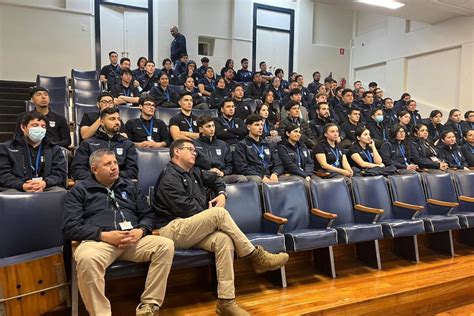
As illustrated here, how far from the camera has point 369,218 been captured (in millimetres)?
2277

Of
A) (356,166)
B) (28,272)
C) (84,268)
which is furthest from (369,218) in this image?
(28,272)

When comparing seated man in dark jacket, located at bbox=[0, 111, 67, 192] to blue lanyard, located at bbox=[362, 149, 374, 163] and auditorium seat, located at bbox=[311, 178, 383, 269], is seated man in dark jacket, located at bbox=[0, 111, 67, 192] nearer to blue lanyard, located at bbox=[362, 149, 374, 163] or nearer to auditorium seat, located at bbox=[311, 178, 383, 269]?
auditorium seat, located at bbox=[311, 178, 383, 269]

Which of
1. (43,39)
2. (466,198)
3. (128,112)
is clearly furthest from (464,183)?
(43,39)

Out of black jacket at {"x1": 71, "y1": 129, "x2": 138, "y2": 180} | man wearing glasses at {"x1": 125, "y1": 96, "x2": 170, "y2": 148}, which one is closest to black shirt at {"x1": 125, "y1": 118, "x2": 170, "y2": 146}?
man wearing glasses at {"x1": 125, "y1": 96, "x2": 170, "y2": 148}

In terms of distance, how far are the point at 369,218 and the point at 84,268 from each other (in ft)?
5.34

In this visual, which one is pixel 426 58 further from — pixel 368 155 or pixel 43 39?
pixel 43 39

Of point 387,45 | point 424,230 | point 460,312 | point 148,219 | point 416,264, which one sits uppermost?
point 387,45

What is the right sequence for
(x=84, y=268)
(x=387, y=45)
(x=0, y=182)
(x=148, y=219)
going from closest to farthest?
(x=84, y=268) → (x=148, y=219) → (x=0, y=182) → (x=387, y=45)

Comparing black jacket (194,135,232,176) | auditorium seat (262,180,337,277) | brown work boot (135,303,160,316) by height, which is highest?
black jacket (194,135,232,176)

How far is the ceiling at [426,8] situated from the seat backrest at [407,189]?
3.38 metres

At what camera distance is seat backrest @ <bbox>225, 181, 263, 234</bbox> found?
6.75 feet

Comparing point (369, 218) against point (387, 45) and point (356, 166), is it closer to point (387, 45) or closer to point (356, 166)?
point (356, 166)

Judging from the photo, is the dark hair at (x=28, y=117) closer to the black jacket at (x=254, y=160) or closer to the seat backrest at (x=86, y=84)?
the black jacket at (x=254, y=160)

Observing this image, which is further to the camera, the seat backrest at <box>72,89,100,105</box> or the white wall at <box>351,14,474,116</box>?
the white wall at <box>351,14,474,116</box>
